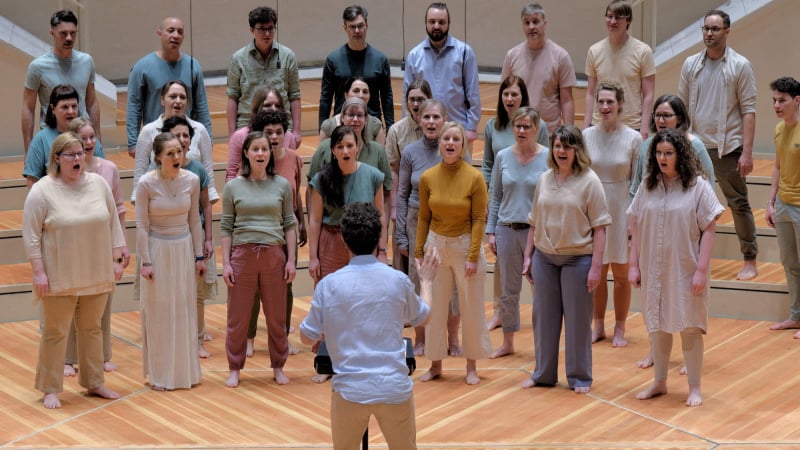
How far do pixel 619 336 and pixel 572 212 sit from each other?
1.25m

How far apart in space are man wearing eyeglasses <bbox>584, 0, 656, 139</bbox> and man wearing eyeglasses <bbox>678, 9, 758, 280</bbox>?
30 centimetres

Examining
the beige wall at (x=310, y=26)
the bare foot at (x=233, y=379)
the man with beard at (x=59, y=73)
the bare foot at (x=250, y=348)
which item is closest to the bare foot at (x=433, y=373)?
the bare foot at (x=233, y=379)

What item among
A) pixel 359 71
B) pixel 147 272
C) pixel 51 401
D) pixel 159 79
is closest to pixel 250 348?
pixel 147 272

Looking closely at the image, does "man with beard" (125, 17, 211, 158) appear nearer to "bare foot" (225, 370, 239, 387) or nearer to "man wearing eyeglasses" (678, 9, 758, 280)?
"bare foot" (225, 370, 239, 387)

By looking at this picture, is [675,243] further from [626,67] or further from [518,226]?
[626,67]

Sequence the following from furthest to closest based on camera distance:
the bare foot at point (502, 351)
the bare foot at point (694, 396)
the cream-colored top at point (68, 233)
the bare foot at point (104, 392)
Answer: the bare foot at point (502, 351) → the bare foot at point (104, 392) → the bare foot at point (694, 396) → the cream-colored top at point (68, 233)

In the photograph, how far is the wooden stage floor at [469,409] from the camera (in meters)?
5.55

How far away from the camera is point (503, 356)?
6777mm

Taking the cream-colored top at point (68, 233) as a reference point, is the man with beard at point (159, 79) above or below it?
above

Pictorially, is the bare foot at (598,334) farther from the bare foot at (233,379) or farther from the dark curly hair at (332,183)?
the bare foot at (233,379)

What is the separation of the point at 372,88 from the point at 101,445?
9.03 feet

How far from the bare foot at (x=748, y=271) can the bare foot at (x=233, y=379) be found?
2979 mm

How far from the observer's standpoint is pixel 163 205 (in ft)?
20.2

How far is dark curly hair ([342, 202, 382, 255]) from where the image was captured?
4.27 meters
